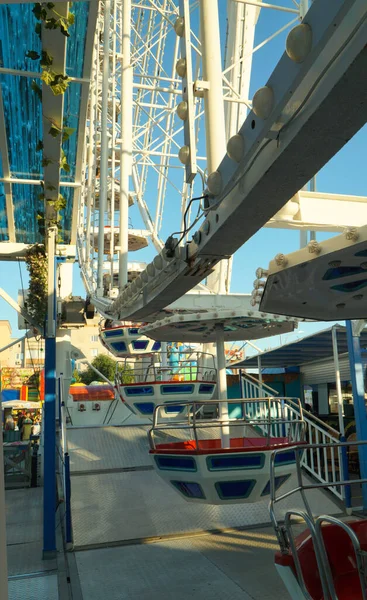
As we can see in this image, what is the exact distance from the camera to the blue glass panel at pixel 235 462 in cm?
626

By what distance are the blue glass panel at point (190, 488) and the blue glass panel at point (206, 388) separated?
174 inches

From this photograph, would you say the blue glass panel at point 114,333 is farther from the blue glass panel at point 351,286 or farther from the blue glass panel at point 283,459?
the blue glass panel at point 351,286

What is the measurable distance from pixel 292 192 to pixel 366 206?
4.77 m

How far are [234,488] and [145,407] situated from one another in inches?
196

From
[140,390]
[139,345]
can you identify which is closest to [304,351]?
[139,345]

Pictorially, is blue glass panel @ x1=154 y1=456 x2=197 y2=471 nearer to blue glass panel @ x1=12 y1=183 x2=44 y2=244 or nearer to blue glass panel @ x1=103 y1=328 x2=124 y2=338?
blue glass panel @ x1=12 y1=183 x2=44 y2=244

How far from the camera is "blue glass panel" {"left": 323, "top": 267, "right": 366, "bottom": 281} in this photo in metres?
4.68

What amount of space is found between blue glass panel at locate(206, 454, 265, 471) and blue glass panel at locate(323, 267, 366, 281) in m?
2.43

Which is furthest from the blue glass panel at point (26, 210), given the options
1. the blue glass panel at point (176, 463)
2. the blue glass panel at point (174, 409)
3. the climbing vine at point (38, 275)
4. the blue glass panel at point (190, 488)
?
the blue glass panel at point (190, 488)

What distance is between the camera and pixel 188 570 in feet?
22.0

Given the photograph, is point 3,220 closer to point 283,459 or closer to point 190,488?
point 190,488

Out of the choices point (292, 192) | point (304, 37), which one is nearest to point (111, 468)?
point (292, 192)

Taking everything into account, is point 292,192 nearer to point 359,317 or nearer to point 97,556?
point 359,317

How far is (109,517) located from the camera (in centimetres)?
840
